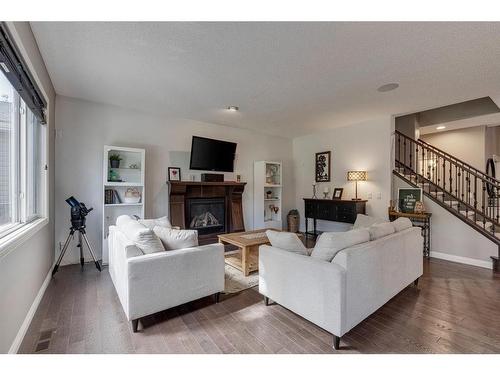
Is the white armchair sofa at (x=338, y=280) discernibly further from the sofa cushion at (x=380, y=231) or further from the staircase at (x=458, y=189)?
the staircase at (x=458, y=189)

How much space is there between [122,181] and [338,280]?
377 centimetres

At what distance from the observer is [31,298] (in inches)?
87.7

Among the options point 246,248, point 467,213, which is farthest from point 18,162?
point 467,213

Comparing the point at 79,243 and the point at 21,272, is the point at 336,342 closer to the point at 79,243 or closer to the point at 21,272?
the point at 21,272

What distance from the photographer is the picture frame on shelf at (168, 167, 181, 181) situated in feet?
15.3

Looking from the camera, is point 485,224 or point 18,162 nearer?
point 18,162

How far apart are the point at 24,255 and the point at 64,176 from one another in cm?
204

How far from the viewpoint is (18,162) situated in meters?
2.31

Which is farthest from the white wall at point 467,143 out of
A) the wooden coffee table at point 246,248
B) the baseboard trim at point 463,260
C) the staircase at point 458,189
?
the wooden coffee table at point 246,248

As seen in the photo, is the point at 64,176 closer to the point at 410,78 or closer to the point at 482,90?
the point at 410,78

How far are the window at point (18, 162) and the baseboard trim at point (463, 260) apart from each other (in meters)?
5.66

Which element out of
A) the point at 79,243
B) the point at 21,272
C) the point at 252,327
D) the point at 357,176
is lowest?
the point at 252,327

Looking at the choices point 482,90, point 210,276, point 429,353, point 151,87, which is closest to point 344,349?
point 429,353
